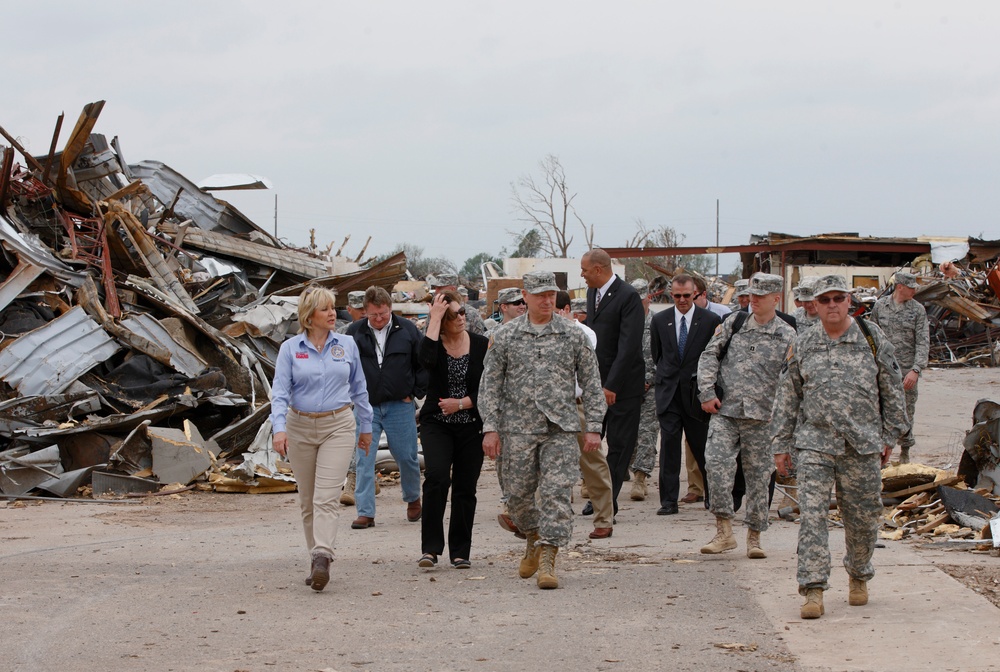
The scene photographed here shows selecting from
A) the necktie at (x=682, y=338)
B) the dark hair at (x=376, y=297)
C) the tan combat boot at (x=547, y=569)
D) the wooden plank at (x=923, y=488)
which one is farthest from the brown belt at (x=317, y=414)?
the wooden plank at (x=923, y=488)

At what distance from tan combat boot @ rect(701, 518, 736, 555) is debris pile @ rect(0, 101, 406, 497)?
19.1ft

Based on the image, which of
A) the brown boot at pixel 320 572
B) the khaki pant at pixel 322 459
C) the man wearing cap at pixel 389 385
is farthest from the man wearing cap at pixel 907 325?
the brown boot at pixel 320 572

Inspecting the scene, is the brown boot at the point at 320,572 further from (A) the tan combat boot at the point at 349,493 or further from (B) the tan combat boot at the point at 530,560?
(A) the tan combat boot at the point at 349,493

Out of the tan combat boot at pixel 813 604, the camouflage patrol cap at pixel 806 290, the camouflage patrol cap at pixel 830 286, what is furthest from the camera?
the camouflage patrol cap at pixel 806 290

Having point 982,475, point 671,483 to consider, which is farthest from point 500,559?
point 982,475

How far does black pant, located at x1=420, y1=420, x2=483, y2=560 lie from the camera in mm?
7891

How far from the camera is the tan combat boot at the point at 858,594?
256 inches

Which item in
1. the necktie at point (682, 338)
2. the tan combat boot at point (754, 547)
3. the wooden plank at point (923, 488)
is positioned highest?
the necktie at point (682, 338)

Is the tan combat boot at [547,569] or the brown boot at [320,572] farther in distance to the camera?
the tan combat boot at [547,569]

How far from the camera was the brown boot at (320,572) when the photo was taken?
23.1 ft

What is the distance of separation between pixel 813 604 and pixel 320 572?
2.89 m

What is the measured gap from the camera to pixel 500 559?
8.35m

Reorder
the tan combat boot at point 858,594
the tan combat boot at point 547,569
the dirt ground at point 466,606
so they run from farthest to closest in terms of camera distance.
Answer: the tan combat boot at point 547,569 < the tan combat boot at point 858,594 < the dirt ground at point 466,606

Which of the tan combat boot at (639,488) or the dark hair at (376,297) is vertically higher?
the dark hair at (376,297)
